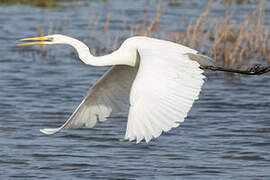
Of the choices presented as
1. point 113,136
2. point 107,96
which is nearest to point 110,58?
point 107,96

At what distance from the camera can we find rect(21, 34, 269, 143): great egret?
16.3ft

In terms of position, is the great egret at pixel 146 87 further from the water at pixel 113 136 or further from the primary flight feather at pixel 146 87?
the water at pixel 113 136

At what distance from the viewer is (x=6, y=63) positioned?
1342 cm

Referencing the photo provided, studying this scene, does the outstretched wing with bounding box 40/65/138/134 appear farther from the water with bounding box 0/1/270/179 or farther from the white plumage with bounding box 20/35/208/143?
the water with bounding box 0/1/270/179

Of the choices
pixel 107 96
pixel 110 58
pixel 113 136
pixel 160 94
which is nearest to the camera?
pixel 160 94

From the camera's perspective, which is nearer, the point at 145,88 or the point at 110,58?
the point at 145,88

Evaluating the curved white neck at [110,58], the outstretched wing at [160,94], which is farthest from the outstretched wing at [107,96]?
the outstretched wing at [160,94]

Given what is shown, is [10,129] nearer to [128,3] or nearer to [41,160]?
[41,160]

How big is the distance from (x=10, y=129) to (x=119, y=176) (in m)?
2.43

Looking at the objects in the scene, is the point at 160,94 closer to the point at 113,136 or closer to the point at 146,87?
the point at 146,87

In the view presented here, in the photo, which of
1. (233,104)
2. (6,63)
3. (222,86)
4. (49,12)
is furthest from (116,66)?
(49,12)

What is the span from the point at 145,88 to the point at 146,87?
0.5 inches

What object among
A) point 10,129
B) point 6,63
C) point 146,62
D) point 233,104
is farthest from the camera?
point 6,63

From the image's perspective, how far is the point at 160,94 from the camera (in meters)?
5.22
